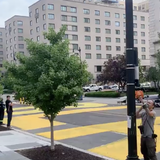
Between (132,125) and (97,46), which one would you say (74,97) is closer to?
(132,125)

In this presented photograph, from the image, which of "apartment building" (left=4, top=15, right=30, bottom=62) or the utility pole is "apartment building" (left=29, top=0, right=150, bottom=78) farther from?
the utility pole

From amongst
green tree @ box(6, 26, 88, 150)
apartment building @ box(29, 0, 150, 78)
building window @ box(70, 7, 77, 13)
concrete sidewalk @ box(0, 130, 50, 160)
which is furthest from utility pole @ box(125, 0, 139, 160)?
building window @ box(70, 7, 77, 13)

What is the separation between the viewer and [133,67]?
6.13 meters

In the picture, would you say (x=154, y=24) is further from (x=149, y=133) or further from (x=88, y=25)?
(x=149, y=133)

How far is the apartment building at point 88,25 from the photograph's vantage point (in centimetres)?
7288

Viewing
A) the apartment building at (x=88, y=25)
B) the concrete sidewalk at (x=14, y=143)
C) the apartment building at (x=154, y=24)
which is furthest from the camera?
the apartment building at (x=88, y=25)

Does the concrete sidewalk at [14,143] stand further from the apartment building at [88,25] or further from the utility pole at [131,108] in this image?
the apartment building at [88,25]

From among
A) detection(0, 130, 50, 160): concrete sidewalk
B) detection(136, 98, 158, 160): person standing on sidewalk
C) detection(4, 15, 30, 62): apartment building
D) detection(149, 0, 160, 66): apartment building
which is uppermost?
detection(4, 15, 30, 62): apartment building

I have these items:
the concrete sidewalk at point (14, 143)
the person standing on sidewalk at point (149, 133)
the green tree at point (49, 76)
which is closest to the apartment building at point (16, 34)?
the concrete sidewalk at point (14, 143)

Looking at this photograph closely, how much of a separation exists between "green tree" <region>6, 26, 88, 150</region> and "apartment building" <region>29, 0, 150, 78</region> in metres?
63.9

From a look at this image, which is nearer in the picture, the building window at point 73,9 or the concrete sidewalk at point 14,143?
the concrete sidewalk at point 14,143

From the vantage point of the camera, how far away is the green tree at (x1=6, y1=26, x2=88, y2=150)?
762cm

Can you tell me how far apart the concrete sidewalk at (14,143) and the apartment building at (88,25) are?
61.1 metres

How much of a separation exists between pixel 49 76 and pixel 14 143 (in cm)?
376
